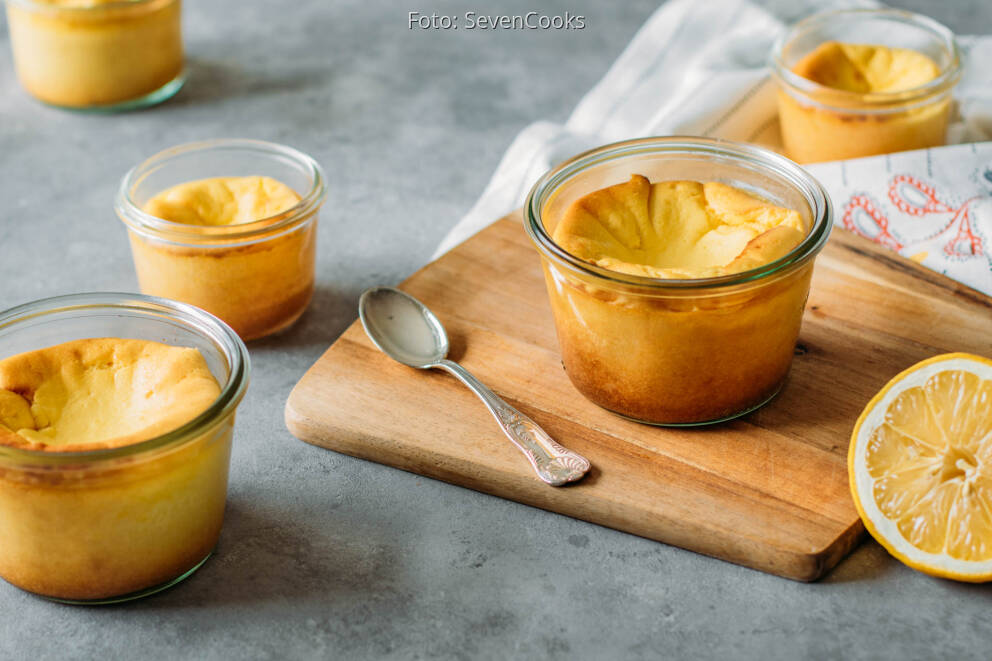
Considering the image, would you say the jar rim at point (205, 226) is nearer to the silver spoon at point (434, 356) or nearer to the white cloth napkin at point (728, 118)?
the silver spoon at point (434, 356)

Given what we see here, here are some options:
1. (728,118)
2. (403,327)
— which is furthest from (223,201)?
Answer: (728,118)

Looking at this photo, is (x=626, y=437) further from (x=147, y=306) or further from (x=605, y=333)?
(x=147, y=306)

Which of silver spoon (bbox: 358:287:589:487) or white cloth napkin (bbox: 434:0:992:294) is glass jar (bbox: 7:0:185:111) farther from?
silver spoon (bbox: 358:287:589:487)

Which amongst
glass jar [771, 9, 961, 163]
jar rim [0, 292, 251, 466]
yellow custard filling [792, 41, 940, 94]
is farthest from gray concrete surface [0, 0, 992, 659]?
yellow custard filling [792, 41, 940, 94]

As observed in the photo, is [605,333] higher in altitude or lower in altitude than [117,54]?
higher

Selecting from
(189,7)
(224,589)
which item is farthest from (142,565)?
(189,7)

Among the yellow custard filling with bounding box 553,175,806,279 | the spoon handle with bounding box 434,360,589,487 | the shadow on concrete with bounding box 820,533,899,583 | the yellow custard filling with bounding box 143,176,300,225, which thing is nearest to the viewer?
the shadow on concrete with bounding box 820,533,899,583

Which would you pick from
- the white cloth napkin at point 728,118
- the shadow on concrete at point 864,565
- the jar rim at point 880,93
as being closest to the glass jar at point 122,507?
the shadow on concrete at point 864,565

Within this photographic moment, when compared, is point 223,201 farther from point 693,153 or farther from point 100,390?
point 693,153
